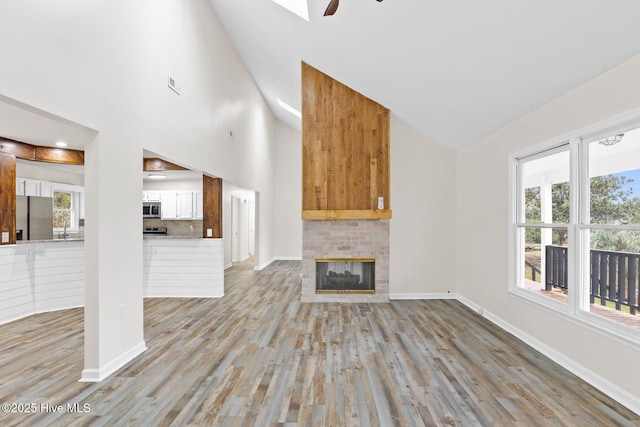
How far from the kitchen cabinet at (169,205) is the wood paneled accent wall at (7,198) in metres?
4.11

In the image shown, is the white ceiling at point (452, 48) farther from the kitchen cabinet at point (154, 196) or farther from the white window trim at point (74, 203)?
the white window trim at point (74, 203)

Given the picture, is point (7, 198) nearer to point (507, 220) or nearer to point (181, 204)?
point (181, 204)

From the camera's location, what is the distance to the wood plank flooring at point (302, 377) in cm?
224

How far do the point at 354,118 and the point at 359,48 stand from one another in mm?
1455

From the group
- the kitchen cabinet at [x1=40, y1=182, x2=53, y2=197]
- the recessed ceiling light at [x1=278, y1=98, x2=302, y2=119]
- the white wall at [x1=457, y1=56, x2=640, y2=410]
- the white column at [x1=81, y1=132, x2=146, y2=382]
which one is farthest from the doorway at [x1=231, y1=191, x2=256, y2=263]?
the white wall at [x1=457, y1=56, x2=640, y2=410]

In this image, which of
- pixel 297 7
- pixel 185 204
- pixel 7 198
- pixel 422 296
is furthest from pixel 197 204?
pixel 422 296

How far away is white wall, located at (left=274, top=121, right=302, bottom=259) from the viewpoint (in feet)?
34.8

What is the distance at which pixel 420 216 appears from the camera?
5.59 metres

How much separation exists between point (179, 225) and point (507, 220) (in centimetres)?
754

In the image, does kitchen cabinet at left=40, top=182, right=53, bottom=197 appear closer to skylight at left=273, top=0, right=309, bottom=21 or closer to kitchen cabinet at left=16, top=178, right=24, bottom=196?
kitchen cabinet at left=16, top=178, right=24, bottom=196

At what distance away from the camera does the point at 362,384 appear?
8.80ft

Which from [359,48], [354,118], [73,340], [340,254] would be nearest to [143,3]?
[359,48]

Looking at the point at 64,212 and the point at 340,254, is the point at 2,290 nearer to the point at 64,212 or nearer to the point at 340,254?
the point at 64,212

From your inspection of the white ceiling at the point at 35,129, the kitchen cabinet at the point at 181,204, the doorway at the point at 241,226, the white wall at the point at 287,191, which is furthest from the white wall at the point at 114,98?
the white wall at the point at 287,191
